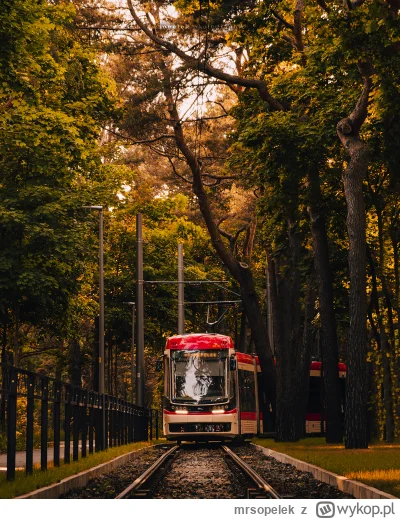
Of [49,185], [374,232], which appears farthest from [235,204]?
[49,185]

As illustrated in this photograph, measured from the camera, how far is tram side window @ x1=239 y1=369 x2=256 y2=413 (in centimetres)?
3441

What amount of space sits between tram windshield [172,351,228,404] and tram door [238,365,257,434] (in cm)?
154

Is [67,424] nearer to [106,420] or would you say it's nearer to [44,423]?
[44,423]

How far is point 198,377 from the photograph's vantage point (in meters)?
32.6

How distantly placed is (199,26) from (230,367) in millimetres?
10514

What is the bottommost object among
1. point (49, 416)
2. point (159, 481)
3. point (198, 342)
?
point (159, 481)

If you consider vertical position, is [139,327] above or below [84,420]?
above

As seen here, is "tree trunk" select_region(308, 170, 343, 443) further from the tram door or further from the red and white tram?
the tram door

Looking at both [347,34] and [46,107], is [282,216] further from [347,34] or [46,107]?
[347,34]

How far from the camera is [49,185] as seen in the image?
33719 mm

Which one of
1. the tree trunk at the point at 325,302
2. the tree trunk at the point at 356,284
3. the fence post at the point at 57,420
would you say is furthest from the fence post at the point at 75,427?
the tree trunk at the point at 325,302

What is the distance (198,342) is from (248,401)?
4114mm

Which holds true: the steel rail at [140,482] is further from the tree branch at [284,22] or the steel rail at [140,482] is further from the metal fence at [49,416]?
the tree branch at [284,22]

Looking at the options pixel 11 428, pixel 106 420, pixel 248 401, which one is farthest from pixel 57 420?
pixel 248 401
